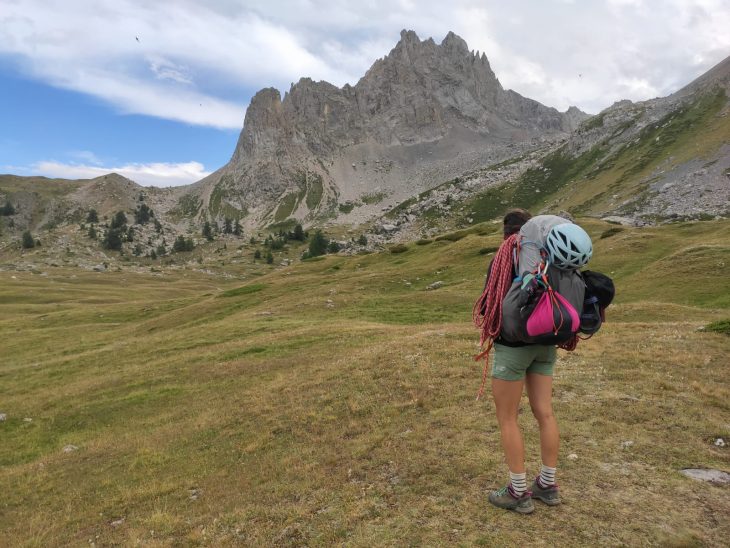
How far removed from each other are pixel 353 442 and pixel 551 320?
7315 millimetres

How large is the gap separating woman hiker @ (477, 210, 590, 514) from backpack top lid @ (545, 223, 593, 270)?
15.5 inches

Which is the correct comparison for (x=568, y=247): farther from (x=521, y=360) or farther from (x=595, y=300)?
(x=521, y=360)

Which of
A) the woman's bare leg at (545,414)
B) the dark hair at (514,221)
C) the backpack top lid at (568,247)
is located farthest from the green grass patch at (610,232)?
the backpack top lid at (568,247)

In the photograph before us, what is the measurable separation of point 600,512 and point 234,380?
18.1 meters

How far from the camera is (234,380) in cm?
2211

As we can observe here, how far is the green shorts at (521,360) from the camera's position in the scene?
7211 mm

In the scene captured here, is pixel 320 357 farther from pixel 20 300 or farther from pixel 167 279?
pixel 167 279

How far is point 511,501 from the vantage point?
24.3ft

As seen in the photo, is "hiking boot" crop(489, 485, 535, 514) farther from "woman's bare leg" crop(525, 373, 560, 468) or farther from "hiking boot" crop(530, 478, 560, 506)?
"woman's bare leg" crop(525, 373, 560, 468)

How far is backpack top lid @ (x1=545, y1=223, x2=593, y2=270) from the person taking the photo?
21.9 ft

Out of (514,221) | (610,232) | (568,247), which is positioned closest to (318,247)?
(610,232)

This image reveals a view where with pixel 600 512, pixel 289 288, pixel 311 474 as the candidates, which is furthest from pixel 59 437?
pixel 289 288

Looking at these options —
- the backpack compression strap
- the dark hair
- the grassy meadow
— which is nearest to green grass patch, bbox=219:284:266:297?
the grassy meadow

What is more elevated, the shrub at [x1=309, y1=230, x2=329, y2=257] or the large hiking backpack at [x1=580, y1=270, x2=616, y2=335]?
the large hiking backpack at [x1=580, y1=270, x2=616, y2=335]
